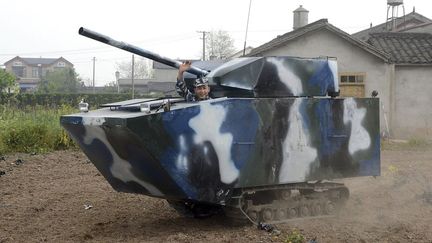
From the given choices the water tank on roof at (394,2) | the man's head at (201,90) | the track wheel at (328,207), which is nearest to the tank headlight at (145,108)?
the man's head at (201,90)

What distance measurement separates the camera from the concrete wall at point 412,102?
2166cm

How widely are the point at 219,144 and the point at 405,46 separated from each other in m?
16.5

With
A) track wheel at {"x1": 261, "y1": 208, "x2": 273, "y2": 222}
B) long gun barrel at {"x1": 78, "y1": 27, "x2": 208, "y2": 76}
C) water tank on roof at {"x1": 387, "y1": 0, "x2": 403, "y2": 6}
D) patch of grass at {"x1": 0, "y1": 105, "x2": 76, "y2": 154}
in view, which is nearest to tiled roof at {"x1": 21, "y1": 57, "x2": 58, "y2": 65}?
water tank on roof at {"x1": 387, "y1": 0, "x2": 403, "y2": 6}

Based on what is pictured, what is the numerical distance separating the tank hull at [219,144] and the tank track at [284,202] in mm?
188

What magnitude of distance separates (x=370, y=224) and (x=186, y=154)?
268cm

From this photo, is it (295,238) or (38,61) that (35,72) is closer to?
(38,61)

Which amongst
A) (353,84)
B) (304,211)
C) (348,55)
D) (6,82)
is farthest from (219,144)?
(6,82)

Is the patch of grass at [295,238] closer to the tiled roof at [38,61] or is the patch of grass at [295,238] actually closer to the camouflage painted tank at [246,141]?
the camouflage painted tank at [246,141]

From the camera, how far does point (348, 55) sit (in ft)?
70.5

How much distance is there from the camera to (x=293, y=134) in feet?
27.0

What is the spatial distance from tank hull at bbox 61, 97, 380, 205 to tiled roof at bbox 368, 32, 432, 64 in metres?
13.6

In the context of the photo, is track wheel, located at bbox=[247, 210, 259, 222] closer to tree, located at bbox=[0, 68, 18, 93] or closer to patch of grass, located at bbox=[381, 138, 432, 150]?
patch of grass, located at bbox=[381, 138, 432, 150]

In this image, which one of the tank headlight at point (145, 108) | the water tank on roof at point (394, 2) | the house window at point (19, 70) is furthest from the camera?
the house window at point (19, 70)

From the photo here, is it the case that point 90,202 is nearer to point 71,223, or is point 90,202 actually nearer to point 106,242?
point 71,223
